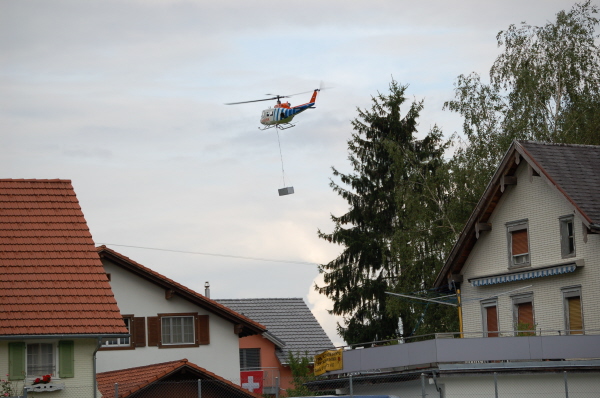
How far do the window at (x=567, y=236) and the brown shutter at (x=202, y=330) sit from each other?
14.0 meters

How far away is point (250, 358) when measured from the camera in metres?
52.8

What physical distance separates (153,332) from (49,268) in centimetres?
976

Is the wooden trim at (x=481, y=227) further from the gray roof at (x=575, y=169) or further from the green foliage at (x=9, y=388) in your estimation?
the green foliage at (x=9, y=388)

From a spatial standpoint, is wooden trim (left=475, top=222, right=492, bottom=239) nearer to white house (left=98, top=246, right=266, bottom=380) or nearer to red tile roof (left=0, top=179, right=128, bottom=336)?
white house (left=98, top=246, right=266, bottom=380)

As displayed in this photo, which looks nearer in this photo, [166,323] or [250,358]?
[166,323]

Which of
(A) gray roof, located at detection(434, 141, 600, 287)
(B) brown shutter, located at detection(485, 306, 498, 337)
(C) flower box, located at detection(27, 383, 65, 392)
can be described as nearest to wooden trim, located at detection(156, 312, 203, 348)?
(A) gray roof, located at detection(434, 141, 600, 287)

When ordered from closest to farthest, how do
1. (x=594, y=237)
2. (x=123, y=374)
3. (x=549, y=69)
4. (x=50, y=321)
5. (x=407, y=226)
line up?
1. (x=50, y=321)
2. (x=594, y=237)
3. (x=123, y=374)
4. (x=407, y=226)
5. (x=549, y=69)

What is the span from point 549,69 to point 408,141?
8066mm

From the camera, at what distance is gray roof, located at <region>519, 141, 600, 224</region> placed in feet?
106

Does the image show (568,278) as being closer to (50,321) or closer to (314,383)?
(314,383)

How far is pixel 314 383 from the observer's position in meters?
33.3

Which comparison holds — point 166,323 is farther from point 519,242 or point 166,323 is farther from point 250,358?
point 250,358

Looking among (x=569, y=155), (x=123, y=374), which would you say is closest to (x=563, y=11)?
(x=569, y=155)

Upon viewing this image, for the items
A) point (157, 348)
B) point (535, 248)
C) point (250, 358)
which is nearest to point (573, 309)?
point (535, 248)
